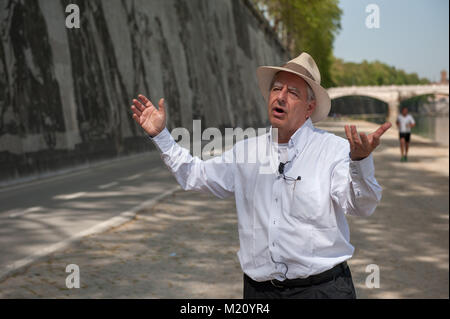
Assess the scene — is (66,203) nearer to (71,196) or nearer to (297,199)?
(71,196)

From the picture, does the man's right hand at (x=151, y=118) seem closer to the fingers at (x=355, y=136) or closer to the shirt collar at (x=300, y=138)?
the shirt collar at (x=300, y=138)

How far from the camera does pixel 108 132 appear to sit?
66.7 ft

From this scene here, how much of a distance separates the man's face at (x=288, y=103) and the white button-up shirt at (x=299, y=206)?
0.06 m

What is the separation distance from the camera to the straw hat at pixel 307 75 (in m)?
3.09

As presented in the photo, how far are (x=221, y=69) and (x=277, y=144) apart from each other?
36.3m

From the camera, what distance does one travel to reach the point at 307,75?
311 centimetres

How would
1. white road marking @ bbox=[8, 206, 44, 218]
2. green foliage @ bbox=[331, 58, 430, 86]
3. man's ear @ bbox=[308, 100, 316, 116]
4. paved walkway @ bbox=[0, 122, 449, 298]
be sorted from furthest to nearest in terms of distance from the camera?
green foliage @ bbox=[331, 58, 430, 86] < white road marking @ bbox=[8, 206, 44, 218] < paved walkway @ bbox=[0, 122, 449, 298] < man's ear @ bbox=[308, 100, 316, 116]

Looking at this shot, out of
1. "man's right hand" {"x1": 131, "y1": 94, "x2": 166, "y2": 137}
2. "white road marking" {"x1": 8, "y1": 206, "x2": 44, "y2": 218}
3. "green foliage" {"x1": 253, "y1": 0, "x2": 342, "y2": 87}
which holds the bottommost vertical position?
"white road marking" {"x1": 8, "y1": 206, "x2": 44, "y2": 218}

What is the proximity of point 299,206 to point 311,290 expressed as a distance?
1.45 ft

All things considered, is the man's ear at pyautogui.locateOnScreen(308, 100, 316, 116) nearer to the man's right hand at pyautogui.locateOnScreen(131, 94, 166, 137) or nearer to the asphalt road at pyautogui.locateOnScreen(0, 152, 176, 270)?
the man's right hand at pyautogui.locateOnScreen(131, 94, 166, 137)

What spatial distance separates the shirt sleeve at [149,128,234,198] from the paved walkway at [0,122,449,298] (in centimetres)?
369

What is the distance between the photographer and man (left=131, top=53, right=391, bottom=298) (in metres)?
2.99

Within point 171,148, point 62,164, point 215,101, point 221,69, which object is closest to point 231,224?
point 62,164

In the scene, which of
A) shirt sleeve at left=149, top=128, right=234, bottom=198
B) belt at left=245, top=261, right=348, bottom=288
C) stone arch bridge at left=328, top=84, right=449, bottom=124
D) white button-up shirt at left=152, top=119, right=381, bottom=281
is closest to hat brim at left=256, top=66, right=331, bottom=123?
white button-up shirt at left=152, top=119, right=381, bottom=281
